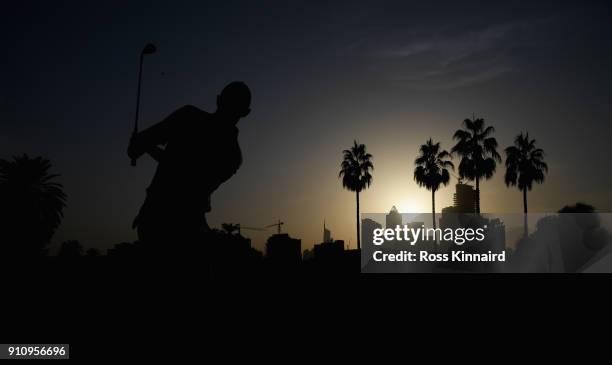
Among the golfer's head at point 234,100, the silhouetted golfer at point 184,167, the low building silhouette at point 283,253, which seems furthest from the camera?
the low building silhouette at point 283,253

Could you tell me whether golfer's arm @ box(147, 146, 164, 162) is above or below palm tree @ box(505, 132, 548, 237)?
below

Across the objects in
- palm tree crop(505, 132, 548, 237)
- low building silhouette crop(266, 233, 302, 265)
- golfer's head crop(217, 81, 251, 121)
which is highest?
palm tree crop(505, 132, 548, 237)

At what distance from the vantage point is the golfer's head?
255cm

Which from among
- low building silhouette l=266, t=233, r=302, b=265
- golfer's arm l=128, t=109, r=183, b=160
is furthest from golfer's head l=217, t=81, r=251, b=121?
low building silhouette l=266, t=233, r=302, b=265

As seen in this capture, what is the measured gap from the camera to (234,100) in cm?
256

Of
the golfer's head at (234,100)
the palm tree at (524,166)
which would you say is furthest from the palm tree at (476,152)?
the golfer's head at (234,100)

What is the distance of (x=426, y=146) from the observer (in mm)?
44812

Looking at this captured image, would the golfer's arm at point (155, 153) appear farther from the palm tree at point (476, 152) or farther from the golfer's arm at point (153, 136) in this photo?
the palm tree at point (476, 152)

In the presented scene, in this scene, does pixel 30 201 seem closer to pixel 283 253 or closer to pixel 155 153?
pixel 283 253

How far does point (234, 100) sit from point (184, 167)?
529 mm

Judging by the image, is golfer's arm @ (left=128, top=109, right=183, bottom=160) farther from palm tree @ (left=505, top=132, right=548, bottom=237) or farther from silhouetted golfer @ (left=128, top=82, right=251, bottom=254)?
palm tree @ (left=505, top=132, right=548, bottom=237)

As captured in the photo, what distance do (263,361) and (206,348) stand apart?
80 cm

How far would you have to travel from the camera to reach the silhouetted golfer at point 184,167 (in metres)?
2.44

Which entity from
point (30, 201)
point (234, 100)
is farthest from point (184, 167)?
point (30, 201)
